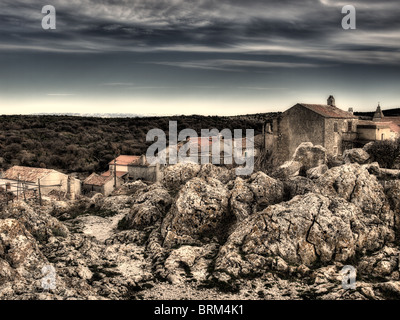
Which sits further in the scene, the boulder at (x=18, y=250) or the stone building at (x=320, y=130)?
the stone building at (x=320, y=130)

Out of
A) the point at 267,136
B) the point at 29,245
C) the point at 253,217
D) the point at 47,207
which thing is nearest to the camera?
the point at 29,245

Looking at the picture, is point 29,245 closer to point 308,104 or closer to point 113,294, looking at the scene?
point 113,294

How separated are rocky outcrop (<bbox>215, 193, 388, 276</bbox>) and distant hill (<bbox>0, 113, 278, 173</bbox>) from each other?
1669 inches

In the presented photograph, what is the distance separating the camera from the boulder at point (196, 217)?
41.1ft

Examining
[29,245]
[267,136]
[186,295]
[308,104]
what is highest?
[308,104]

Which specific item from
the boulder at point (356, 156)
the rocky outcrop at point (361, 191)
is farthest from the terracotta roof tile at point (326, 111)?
the rocky outcrop at point (361, 191)

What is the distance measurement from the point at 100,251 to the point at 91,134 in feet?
213

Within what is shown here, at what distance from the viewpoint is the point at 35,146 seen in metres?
58.4

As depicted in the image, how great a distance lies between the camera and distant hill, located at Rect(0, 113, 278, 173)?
52.1m

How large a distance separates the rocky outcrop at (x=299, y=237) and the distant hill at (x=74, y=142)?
139 feet

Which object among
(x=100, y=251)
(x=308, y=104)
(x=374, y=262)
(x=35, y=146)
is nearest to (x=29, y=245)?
(x=100, y=251)

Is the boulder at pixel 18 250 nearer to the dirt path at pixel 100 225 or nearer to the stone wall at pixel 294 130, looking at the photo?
the dirt path at pixel 100 225

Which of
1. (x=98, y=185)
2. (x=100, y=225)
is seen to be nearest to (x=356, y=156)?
(x=100, y=225)

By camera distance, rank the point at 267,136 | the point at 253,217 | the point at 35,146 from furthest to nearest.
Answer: the point at 35,146 → the point at 267,136 → the point at 253,217
